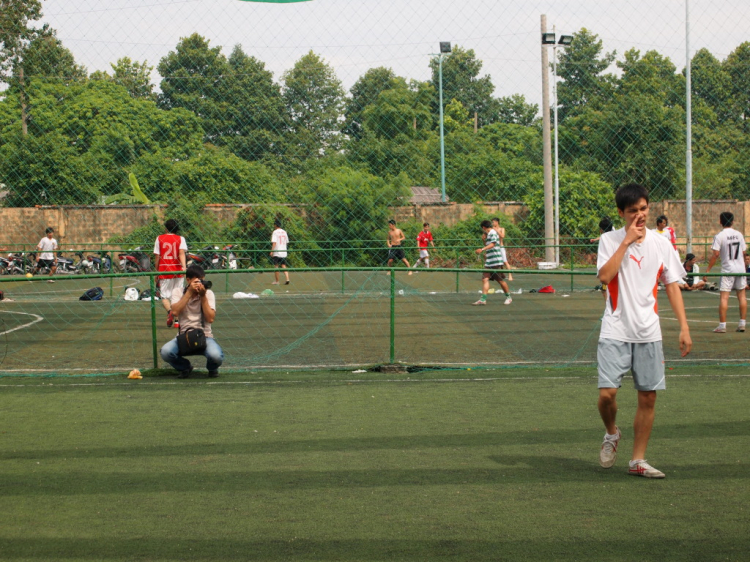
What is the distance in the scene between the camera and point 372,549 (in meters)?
4.21

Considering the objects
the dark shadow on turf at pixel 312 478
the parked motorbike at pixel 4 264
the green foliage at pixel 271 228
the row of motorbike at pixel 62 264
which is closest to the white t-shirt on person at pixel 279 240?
the green foliage at pixel 271 228

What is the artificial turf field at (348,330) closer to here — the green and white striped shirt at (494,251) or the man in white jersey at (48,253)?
the green and white striped shirt at (494,251)

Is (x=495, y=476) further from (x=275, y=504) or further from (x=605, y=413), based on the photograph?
(x=275, y=504)

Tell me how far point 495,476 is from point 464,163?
27975 mm

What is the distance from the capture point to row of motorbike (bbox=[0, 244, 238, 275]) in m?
25.3

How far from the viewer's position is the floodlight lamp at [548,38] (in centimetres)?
2564

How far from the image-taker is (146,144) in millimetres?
27781

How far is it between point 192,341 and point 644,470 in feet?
17.8

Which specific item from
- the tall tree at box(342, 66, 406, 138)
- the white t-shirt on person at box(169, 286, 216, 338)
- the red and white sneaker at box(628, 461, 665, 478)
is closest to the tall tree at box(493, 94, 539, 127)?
the tall tree at box(342, 66, 406, 138)

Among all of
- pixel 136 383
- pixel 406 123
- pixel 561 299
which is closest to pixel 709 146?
pixel 406 123

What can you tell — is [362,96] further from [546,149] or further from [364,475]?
[364,475]

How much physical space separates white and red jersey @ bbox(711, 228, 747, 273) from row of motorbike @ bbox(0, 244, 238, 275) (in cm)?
1379

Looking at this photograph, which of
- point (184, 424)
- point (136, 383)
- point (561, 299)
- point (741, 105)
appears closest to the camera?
point (184, 424)

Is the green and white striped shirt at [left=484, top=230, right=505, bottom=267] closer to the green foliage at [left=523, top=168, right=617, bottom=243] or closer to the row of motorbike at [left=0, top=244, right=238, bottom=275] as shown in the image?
the row of motorbike at [left=0, top=244, right=238, bottom=275]
